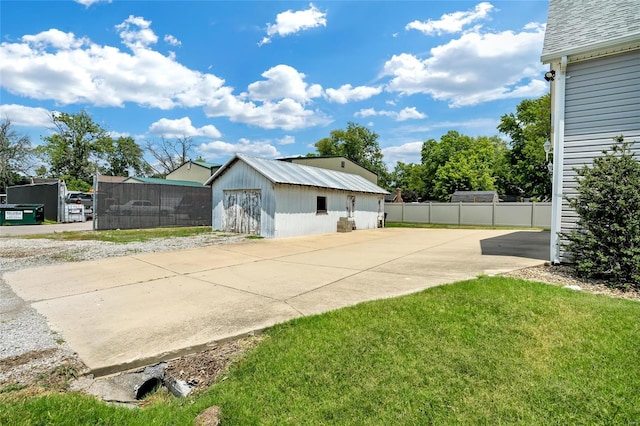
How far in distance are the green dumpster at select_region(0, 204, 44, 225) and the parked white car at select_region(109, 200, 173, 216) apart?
7.17m

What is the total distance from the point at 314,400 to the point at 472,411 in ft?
3.66

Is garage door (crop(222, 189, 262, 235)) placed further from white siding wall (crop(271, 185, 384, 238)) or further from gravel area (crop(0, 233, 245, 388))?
gravel area (crop(0, 233, 245, 388))

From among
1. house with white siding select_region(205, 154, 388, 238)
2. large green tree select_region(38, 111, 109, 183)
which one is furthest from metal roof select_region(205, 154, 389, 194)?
large green tree select_region(38, 111, 109, 183)

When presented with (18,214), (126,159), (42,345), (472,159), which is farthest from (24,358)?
(126,159)

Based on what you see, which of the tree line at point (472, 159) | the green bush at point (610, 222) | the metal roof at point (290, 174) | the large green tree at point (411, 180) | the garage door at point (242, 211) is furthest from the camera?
the large green tree at point (411, 180)

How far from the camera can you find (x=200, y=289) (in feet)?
17.1

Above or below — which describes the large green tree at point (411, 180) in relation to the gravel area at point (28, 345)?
above

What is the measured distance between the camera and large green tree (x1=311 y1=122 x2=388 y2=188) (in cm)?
5056

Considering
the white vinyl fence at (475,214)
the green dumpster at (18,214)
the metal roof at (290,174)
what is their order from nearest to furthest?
the metal roof at (290,174), the green dumpster at (18,214), the white vinyl fence at (475,214)

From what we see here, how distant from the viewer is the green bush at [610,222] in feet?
16.2

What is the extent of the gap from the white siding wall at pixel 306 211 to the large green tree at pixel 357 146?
3322 cm

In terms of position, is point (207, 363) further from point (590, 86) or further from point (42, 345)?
point (590, 86)

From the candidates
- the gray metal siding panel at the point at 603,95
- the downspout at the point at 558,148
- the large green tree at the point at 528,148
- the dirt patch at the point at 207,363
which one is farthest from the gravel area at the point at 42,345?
the large green tree at the point at 528,148

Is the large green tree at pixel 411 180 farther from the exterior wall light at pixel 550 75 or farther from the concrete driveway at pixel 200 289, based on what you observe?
the concrete driveway at pixel 200 289
